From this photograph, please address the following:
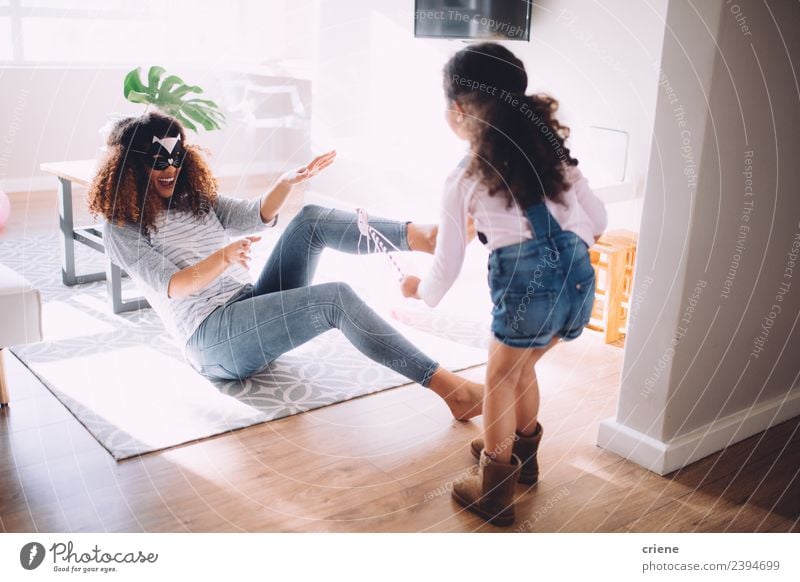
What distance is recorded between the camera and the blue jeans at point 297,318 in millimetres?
2119

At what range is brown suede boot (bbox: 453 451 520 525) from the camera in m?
1.75

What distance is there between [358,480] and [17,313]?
0.86 meters

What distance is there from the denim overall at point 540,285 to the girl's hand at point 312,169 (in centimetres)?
48

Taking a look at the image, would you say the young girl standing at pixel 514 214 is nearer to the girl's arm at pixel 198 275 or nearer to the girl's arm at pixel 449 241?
A: the girl's arm at pixel 449 241

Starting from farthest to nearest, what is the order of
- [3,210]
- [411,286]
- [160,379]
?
[3,210] < [160,379] < [411,286]

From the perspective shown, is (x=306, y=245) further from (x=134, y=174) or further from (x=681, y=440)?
(x=681, y=440)

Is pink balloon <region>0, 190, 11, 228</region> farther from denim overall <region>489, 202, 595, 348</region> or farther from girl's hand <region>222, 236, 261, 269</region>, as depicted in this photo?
denim overall <region>489, 202, 595, 348</region>

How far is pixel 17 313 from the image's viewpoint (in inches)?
81.0

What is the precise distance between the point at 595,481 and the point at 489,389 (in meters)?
0.37

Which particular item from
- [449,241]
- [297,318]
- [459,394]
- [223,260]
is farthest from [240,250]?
[459,394]

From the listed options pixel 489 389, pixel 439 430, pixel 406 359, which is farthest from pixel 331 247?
pixel 489 389

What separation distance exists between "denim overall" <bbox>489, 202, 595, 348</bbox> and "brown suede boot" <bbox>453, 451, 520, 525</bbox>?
25cm

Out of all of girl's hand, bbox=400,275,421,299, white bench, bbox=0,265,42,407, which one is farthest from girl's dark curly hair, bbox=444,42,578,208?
white bench, bbox=0,265,42,407

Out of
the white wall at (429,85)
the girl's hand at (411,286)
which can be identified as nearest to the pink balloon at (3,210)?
the white wall at (429,85)
